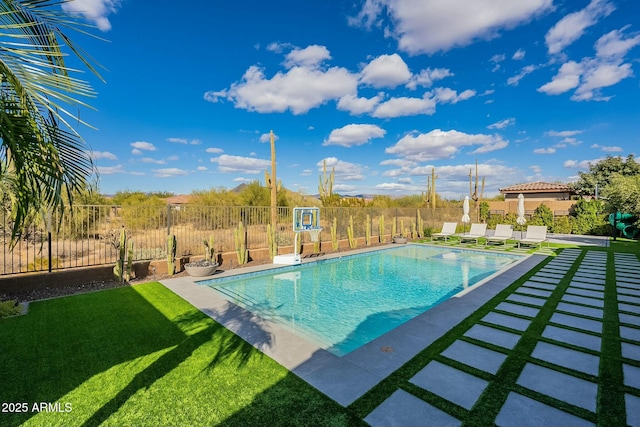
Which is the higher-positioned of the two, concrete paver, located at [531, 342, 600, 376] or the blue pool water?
concrete paver, located at [531, 342, 600, 376]

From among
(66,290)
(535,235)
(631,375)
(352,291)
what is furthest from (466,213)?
(66,290)

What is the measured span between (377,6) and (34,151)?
14520mm

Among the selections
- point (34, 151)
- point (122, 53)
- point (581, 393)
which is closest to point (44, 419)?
point (34, 151)

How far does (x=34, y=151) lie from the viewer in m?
1.82

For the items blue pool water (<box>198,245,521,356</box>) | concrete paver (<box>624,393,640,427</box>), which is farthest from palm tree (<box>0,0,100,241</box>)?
concrete paver (<box>624,393,640,427</box>)

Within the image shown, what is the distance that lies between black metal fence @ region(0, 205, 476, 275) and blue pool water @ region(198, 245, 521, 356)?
2324mm

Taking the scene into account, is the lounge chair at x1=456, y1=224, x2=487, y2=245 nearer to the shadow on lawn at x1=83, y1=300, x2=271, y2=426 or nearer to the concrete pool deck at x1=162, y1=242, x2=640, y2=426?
the concrete pool deck at x1=162, y1=242, x2=640, y2=426

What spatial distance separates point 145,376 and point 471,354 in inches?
159

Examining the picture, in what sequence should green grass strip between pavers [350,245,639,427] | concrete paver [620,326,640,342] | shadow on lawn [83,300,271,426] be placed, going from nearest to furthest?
green grass strip between pavers [350,245,639,427] → shadow on lawn [83,300,271,426] → concrete paver [620,326,640,342]

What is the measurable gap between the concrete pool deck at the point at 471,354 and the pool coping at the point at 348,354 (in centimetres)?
1

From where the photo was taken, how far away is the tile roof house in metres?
29.8

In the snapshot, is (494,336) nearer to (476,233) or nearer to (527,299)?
(527,299)

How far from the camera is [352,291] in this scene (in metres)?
7.88

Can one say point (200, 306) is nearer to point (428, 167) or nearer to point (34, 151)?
point (34, 151)
